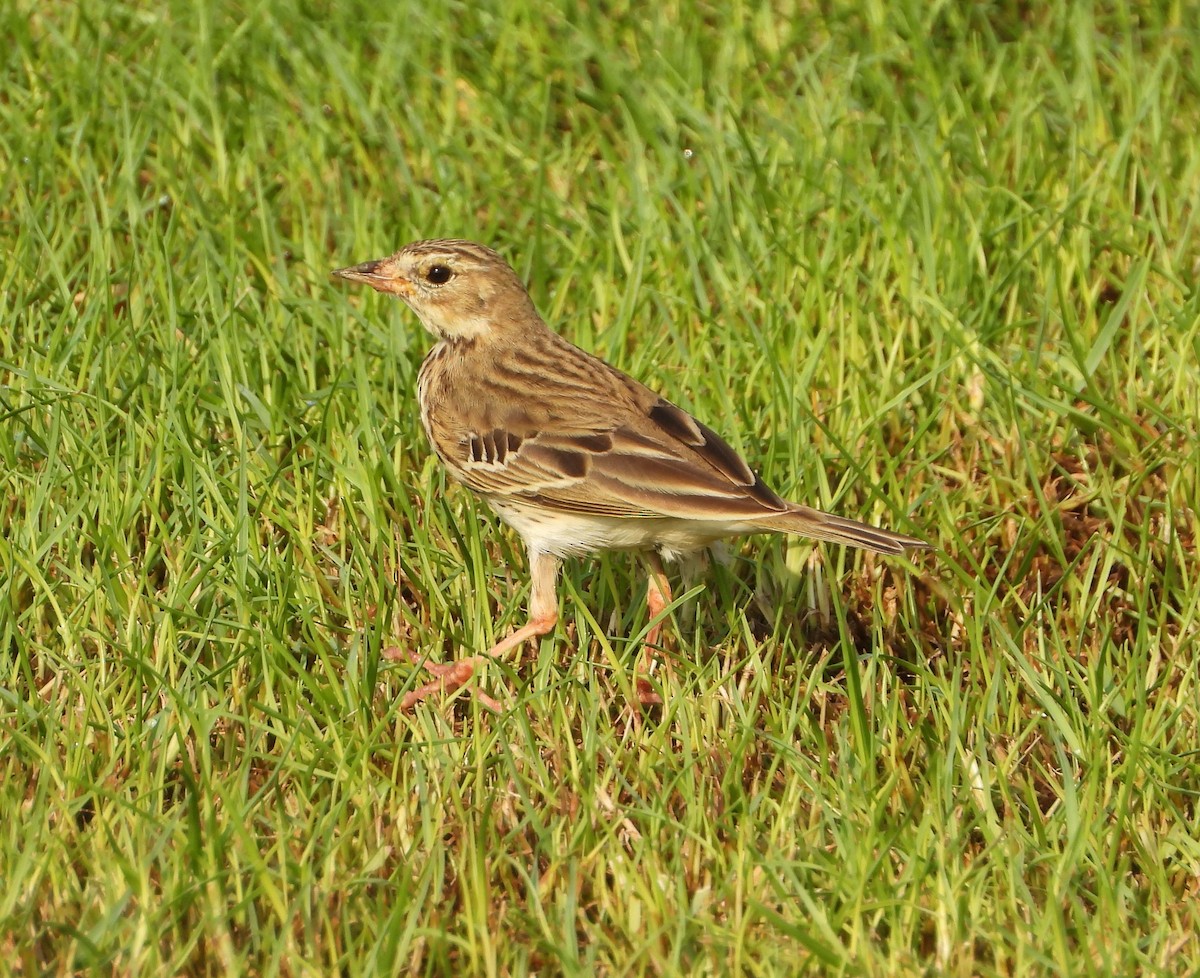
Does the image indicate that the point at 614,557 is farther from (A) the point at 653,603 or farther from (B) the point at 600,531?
(B) the point at 600,531

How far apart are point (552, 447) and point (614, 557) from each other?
0.88 metres

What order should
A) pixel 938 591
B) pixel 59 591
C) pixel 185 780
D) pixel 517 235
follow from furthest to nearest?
pixel 517 235
pixel 938 591
pixel 59 591
pixel 185 780

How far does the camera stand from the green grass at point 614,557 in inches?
178

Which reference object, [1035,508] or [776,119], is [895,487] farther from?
[776,119]

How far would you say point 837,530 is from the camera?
5207mm

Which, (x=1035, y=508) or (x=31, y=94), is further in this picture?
(x=31, y=94)

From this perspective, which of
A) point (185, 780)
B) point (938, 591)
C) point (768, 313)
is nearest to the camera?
point (185, 780)

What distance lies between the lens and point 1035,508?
6418 mm

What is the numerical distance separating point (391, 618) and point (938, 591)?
6.08 feet

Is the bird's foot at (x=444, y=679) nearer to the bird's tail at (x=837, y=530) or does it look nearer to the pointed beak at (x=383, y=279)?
the bird's tail at (x=837, y=530)

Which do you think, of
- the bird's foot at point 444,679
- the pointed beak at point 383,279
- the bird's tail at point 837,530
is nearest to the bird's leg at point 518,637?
the bird's foot at point 444,679

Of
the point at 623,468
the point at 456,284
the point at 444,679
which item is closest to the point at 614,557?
the point at 623,468

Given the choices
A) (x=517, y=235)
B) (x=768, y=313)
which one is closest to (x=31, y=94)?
(x=517, y=235)

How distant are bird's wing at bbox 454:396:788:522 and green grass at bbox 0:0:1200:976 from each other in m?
0.38
